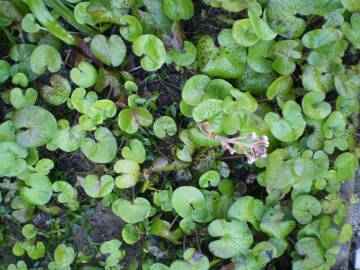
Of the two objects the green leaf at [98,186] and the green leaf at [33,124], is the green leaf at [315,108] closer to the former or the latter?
the green leaf at [98,186]

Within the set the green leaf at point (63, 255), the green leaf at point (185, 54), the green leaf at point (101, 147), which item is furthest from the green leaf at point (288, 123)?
the green leaf at point (63, 255)

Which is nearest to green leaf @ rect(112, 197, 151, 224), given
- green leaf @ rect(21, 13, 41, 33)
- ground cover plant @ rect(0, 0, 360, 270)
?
ground cover plant @ rect(0, 0, 360, 270)

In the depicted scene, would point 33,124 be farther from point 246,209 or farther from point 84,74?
point 246,209

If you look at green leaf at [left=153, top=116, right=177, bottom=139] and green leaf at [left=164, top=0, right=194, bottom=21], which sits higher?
green leaf at [left=164, top=0, right=194, bottom=21]

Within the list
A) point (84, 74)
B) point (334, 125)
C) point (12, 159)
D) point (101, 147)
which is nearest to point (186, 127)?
point (101, 147)

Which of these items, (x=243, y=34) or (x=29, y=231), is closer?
(x=243, y=34)

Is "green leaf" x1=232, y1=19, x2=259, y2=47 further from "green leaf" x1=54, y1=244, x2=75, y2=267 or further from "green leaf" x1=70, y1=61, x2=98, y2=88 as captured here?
"green leaf" x1=54, y1=244, x2=75, y2=267
